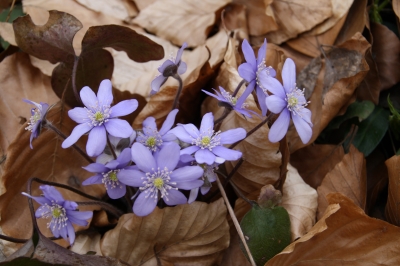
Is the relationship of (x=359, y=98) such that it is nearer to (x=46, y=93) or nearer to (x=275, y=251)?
(x=275, y=251)

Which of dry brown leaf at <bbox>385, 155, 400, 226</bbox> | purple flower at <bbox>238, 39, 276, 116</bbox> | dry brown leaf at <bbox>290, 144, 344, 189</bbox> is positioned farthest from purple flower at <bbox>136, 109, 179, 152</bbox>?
dry brown leaf at <bbox>385, 155, 400, 226</bbox>

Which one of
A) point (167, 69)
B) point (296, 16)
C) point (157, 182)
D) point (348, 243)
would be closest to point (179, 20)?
point (296, 16)

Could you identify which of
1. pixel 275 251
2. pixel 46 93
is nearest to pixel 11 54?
pixel 46 93

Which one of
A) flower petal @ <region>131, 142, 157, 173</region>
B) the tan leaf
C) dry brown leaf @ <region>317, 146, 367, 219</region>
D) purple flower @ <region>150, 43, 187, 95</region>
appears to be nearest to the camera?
flower petal @ <region>131, 142, 157, 173</region>

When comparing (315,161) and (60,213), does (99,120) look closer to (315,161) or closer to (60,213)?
(60,213)

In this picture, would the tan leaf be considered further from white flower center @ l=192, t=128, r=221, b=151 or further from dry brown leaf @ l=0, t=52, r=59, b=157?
white flower center @ l=192, t=128, r=221, b=151

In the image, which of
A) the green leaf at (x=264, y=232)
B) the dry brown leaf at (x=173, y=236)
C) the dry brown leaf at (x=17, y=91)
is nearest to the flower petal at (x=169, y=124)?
the dry brown leaf at (x=173, y=236)
